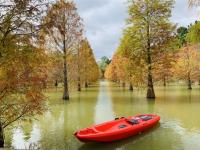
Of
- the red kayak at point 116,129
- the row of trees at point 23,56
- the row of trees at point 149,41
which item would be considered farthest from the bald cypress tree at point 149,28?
A: the row of trees at point 23,56

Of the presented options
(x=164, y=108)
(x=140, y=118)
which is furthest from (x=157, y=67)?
(x=140, y=118)

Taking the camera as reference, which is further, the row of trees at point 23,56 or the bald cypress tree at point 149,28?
the bald cypress tree at point 149,28

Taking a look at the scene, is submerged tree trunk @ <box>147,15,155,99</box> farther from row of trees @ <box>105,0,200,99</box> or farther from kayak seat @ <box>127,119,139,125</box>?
kayak seat @ <box>127,119,139,125</box>

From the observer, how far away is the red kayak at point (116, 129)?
14.3m

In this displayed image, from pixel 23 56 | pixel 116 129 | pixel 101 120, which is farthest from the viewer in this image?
pixel 101 120

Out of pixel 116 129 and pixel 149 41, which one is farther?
pixel 149 41

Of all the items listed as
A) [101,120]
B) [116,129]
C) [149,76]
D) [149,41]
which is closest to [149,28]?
[149,41]

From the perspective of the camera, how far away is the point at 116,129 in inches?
624

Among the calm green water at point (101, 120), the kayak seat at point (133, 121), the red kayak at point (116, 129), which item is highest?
the kayak seat at point (133, 121)

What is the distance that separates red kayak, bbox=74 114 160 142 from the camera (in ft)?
46.8

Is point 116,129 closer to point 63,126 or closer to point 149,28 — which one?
point 63,126

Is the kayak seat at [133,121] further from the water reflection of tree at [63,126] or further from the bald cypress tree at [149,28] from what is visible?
the bald cypress tree at [149,28]

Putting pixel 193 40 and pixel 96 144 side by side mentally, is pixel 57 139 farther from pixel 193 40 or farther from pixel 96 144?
A: pixel 193 40

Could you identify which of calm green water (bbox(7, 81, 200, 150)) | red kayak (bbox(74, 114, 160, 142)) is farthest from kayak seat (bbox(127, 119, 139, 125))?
calm green water (bbox(7, 81, 200, 150))
